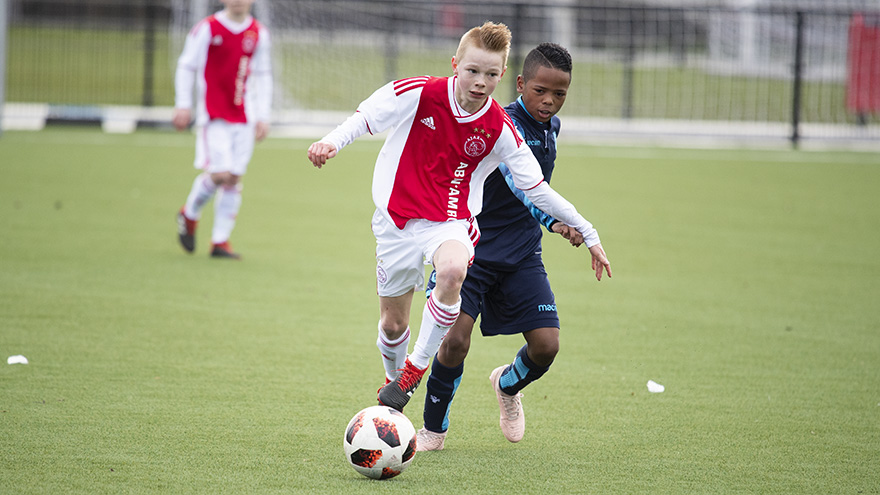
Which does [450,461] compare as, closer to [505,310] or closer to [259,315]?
[505,310]

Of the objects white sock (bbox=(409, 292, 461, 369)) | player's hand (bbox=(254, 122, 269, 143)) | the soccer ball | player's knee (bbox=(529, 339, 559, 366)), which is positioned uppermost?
player's hand (bbox=(254, 122, 269, 143))

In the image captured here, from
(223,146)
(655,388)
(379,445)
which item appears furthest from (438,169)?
(223,146)

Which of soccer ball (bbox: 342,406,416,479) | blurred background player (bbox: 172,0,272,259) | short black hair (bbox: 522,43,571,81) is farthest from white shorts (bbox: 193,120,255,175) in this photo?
soccer ball (bbox: 342,406,416,479)

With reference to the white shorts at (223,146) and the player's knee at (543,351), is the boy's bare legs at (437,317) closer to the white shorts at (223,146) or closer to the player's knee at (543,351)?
the player's knee at (543,351)

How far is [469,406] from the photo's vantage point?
4609 millimetres

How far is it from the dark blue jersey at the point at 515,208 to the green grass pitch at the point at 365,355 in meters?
0.81

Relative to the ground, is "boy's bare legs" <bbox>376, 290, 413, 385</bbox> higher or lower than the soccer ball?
higher

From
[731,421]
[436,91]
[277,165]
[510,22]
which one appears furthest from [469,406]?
[510,22]

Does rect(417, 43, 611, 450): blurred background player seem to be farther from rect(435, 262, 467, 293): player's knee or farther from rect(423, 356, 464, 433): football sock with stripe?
rect(435, 262, 467, 293): player's knee

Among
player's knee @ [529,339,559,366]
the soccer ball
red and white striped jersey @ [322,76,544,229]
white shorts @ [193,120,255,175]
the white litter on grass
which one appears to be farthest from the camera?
white shorts @ [193,120,255,175]

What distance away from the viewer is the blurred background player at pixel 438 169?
3.76 metres

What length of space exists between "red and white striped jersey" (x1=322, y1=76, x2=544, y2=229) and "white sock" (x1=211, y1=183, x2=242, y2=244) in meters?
4.04

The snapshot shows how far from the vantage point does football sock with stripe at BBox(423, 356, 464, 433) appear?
397cm

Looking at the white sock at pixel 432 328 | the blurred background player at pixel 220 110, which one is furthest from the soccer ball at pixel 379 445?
the blurred background player at pixel 220 110
